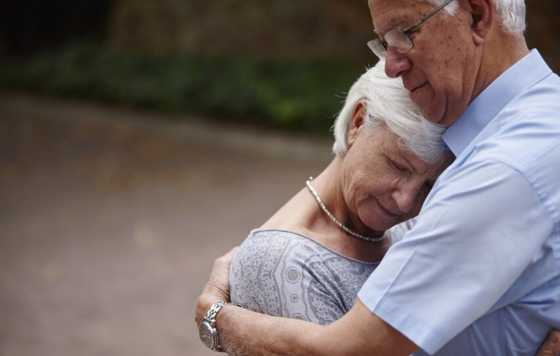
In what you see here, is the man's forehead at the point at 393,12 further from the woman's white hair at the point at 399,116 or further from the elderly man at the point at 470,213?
the woman's white hair at the point at 399,116

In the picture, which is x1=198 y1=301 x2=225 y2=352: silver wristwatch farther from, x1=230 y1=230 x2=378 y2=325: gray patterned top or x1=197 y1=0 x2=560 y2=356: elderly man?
x1=197 y1=0 x2=560 y2=356: elderly man

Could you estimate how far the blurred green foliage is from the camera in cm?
1098

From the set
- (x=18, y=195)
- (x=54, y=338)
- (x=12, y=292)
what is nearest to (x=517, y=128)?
(x=54, y=338)

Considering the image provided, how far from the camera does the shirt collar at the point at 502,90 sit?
2059mm

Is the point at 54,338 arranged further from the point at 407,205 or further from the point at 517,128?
the point at 517,128

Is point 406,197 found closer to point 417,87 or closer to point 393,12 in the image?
point 417,87

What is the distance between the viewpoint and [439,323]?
1865 mm

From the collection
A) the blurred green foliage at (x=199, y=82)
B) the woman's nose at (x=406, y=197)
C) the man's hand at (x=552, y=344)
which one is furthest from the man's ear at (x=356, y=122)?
the blurred green foliage at (x=199, y=82)

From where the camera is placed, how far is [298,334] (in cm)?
212

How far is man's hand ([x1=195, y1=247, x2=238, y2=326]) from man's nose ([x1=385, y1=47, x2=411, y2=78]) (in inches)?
31.3

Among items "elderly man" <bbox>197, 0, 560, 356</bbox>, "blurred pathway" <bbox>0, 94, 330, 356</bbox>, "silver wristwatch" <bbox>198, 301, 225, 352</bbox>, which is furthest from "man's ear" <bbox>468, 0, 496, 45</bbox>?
"blurred pathway" <bbox>0, 94, 330, 356</bbox>

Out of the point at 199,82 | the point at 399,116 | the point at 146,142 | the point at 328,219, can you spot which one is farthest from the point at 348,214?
the point at 199,82

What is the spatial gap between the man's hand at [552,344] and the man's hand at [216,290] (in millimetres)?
878

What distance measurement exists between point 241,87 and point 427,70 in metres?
9.51
